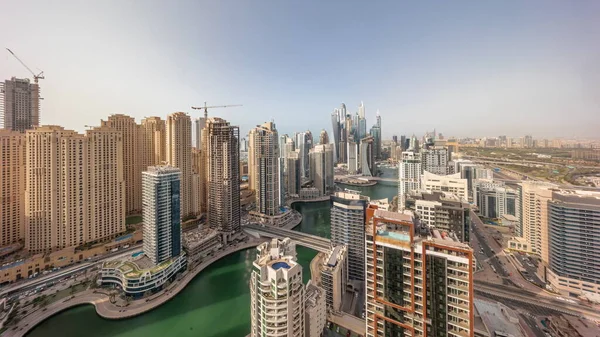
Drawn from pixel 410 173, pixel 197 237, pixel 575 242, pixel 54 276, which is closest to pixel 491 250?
pixel 575 242

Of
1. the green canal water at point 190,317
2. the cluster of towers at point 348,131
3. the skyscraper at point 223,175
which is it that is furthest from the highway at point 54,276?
the cluster of towers at point 348,131

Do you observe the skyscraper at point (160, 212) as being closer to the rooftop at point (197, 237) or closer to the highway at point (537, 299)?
the rooftop at point (197, 237)

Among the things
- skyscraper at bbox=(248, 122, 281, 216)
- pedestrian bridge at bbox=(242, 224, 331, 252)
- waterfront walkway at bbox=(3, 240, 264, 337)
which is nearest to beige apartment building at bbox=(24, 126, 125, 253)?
waterfront walkway at bbox=(3, 240, 264, 337)

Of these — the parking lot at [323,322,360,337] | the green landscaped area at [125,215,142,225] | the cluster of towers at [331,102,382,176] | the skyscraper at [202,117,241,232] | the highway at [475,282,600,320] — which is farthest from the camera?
the cluster of towers at [331,102,382,176]

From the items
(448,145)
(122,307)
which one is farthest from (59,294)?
(448,145)

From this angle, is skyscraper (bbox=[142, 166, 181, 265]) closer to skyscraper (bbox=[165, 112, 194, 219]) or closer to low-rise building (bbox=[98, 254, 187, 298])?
low-rise building (bbox=[98, 254, 187, 298])

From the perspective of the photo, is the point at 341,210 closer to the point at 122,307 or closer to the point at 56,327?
the point at 122,307
